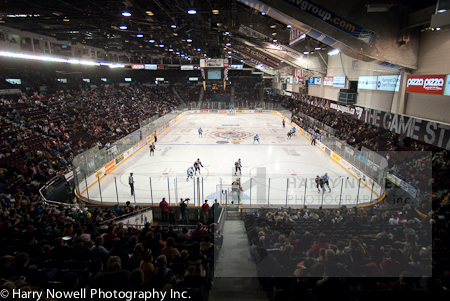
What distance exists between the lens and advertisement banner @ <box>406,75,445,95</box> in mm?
8820

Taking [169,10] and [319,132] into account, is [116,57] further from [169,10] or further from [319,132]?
[319,132]

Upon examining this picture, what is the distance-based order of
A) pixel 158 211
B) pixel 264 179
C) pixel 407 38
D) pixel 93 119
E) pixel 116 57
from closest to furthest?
pixel 407 38 < pixel 158 211 < pixel 264 179 < pixel 93 119 < pixel 116 57

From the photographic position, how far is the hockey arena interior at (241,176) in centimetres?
412

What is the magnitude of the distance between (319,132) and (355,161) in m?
10.1

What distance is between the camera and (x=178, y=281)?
13.1ft

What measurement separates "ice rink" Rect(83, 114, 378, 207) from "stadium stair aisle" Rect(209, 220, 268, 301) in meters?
4.49

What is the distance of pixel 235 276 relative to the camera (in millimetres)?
5129

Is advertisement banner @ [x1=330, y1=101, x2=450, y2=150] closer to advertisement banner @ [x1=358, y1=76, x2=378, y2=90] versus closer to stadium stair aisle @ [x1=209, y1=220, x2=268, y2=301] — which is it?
advertisement banner @ [x1=358, y1=76, x2=378, y2=90]

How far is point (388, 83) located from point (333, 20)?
5.27 metres

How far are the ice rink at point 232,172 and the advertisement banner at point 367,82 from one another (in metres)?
5.29

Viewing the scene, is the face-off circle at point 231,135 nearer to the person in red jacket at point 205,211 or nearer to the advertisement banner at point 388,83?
the advertisement banner at point 388,83

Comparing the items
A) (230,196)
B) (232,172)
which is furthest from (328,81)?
(230,196)

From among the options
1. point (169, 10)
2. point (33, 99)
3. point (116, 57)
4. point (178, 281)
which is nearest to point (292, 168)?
point (169, 10)

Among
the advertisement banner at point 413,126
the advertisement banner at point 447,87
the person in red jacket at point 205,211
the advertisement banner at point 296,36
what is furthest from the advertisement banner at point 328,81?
the person in red jacket at point 205,211
